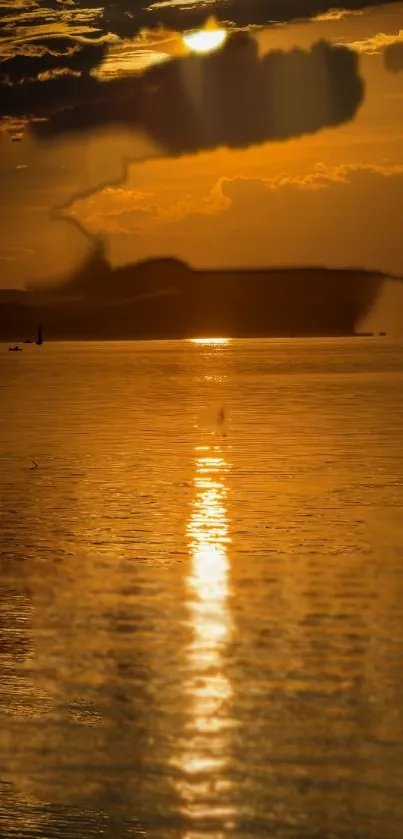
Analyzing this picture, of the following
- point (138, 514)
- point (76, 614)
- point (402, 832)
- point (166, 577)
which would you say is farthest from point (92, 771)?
point (138, 514)

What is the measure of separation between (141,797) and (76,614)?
9387 mm

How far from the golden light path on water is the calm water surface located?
0.11 ft

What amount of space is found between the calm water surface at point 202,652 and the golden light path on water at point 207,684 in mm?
33

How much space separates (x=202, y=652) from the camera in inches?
808

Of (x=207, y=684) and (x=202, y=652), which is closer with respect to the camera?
(x=207, y=684)

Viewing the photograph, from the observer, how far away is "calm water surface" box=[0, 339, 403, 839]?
47.0 feet

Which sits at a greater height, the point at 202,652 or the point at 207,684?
the point at 202,652

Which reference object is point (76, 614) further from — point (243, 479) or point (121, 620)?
point (243, 479)

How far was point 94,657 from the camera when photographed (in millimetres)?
20375

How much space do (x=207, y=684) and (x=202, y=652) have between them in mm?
1879

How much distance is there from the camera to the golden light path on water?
14320 millimetres

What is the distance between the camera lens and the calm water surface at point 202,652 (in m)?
14.3

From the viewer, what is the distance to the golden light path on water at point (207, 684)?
1432 cm

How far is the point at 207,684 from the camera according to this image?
61.2 ft
